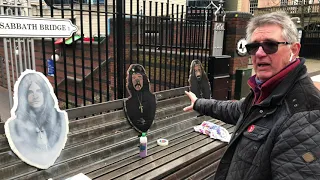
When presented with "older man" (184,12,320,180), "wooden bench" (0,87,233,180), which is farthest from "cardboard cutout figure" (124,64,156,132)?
"older man" (184,12,320,180)

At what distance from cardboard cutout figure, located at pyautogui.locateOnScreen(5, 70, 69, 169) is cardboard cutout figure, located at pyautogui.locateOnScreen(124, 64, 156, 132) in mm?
909

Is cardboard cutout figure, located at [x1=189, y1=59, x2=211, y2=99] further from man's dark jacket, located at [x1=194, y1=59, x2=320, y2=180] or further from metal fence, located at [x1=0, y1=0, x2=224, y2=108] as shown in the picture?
man's dark jacket, located at [x1=194, y1=59, x2=320, y2=180]

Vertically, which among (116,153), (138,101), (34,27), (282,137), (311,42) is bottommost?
(116,153)

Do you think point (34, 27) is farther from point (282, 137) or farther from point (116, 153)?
point (282, 137)

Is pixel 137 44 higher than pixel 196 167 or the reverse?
higher

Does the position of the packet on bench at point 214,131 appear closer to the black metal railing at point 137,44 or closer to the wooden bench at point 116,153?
the wooden bench at point 116,153

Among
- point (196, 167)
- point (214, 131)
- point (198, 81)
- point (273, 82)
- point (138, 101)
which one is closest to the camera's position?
point (273, 82)

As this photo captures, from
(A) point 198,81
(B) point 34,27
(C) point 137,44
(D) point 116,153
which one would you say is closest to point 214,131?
(A) point 198,81

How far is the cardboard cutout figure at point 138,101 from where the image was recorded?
345 cm

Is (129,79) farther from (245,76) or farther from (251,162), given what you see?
(245,76)

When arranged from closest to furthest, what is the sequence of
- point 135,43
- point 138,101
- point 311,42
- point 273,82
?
point 273,82, point 138,101, point 135,43, point 311,42

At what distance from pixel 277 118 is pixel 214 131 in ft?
7.81

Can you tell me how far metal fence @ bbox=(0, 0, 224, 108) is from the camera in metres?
3.31

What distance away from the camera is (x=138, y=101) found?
138 inches
